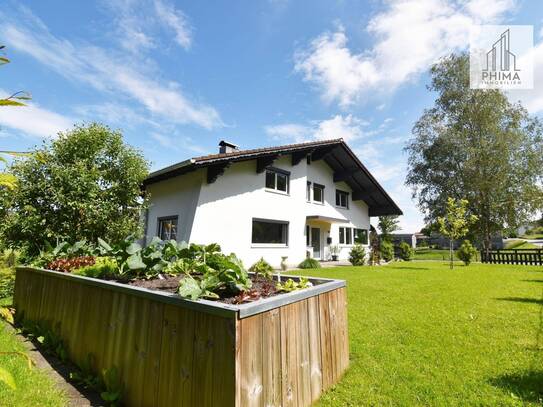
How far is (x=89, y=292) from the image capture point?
3770 mm

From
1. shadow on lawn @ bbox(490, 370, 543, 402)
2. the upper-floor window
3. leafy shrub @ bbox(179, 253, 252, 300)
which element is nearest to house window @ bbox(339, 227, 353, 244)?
the upper-floor window

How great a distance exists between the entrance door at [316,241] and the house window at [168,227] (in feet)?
30.4

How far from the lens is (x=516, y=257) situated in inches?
724

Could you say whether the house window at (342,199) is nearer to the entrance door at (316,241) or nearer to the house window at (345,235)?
the house window at (345,235)

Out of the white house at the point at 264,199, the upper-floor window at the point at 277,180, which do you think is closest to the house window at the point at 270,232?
the white house at the point at 264,199

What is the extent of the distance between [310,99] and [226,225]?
26.2 ft

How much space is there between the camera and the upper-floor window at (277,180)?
14.7m

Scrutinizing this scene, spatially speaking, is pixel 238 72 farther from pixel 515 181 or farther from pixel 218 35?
pixel 515 181

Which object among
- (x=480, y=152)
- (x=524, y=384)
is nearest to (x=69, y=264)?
(x=524, y=384)

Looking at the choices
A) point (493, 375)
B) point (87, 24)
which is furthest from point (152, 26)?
point (493, 375)

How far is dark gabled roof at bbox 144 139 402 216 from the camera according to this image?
10.9m

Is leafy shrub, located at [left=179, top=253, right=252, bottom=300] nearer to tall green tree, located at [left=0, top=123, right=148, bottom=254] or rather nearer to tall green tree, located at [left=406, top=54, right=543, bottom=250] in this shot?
tall green tree, located at [left=0, top=123, right=148, bottom=254]

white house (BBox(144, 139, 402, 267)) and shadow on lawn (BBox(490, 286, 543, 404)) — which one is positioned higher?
white house (BBox(144, 139, 402, 267))

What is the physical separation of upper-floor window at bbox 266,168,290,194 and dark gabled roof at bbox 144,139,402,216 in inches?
42.1
